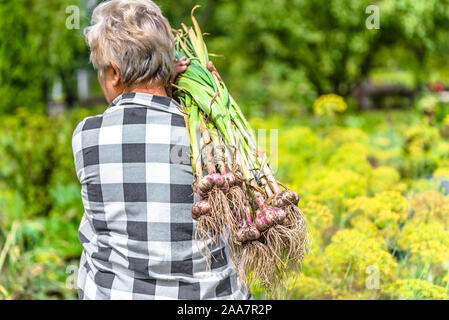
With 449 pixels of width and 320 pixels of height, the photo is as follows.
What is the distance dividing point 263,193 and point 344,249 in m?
0.91

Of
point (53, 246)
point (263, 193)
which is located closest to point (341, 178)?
point (263, 193)

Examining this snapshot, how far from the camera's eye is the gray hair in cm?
127

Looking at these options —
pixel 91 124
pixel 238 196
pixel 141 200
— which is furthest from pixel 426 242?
pixel 91 124

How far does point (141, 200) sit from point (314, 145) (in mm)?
3081

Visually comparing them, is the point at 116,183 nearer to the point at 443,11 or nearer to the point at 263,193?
the point at 263,193

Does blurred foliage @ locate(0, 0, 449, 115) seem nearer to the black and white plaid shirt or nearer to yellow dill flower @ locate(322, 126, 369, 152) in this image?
yellow dill flower @ locate(322, 126, 369, 152)

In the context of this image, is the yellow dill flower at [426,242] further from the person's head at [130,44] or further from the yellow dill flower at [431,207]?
the person's head at [130,44]

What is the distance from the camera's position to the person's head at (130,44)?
1.27 meters

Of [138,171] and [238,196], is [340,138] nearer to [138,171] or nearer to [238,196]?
[238,196]

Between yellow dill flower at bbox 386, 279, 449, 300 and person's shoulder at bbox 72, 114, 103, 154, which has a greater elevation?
person's shoulder at bbox 72, 114, 103, 154

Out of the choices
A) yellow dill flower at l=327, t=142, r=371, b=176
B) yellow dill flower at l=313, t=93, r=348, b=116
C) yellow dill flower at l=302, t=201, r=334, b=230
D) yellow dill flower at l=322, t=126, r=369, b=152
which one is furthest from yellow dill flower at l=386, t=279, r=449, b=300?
yellow dill flower at l=313, t=93, r=348, b=116

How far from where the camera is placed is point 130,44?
126cm

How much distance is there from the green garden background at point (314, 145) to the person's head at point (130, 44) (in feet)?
1.83

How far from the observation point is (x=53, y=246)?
3717mm
